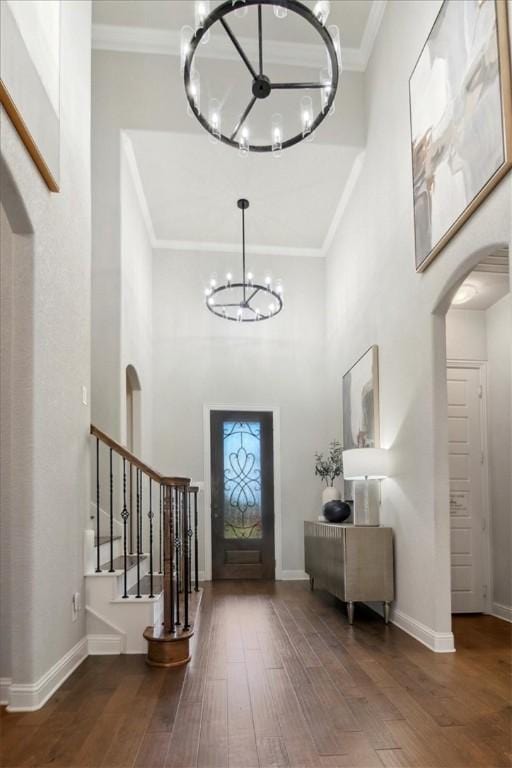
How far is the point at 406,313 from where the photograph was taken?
5.20m

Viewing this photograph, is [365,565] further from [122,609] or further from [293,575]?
[293,575]

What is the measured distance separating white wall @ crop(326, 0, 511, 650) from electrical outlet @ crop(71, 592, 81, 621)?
95.4 inches

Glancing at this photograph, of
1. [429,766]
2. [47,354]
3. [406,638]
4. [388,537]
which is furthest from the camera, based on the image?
[388,537]

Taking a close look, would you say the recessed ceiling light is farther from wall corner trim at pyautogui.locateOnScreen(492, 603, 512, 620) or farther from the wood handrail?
the wood handrail

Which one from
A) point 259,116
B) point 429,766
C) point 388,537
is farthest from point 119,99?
point 429,766

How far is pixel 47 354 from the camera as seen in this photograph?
3744 mm

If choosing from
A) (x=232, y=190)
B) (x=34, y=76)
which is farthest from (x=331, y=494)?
(x=34, y=76)

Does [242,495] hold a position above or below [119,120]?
below

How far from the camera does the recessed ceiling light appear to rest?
5.48 m

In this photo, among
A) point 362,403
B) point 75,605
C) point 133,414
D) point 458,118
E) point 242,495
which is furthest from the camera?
point 242,495

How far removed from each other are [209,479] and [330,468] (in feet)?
5.22

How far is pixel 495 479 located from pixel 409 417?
1.36 metres

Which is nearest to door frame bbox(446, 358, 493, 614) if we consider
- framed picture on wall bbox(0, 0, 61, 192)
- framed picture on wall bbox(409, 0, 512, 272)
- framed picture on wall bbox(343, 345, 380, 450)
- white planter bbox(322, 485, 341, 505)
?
framed picture on wall bbox(343, 345, 380, 450)

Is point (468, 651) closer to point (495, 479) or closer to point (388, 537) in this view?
point (388, 537)
